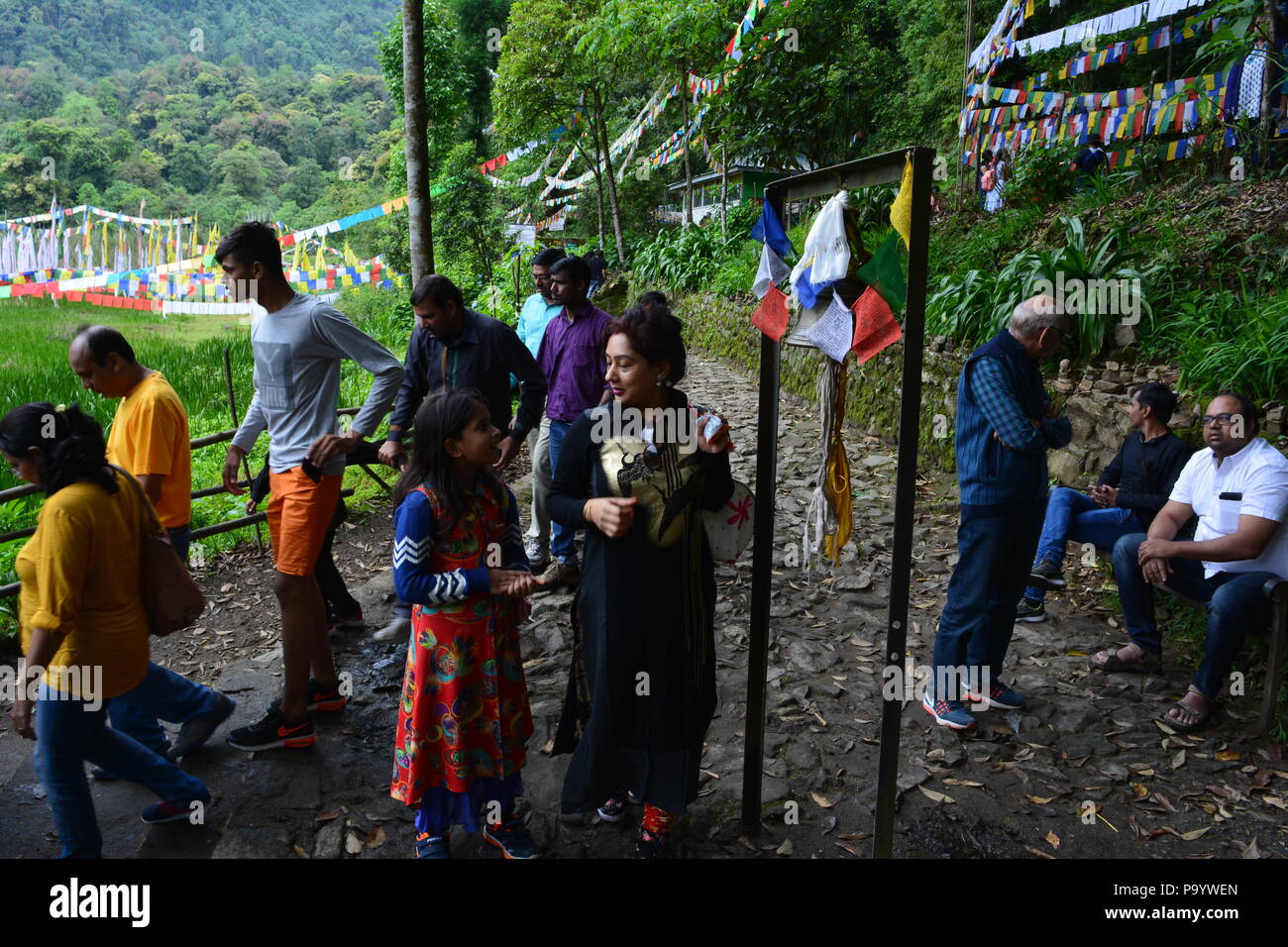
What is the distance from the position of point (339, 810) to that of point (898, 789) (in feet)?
7.09

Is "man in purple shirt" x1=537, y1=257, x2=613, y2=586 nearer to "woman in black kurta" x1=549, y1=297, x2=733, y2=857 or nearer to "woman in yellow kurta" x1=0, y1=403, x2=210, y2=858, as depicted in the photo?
"woman in black kurta" x1=549, y1=297, x2=733, y2=857

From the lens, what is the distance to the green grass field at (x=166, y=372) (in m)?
6.36

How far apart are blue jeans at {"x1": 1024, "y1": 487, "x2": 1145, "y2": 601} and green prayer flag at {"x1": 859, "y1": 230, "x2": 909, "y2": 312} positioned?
294 cm

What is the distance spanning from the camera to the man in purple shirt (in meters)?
4.67

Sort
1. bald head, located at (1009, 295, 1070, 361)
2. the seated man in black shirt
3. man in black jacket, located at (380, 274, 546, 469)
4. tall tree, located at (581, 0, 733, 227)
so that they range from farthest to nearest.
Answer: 1. tall tree, located at (581, 0, 733, 227)
2. the seated man in black shirt
3. man in black jacket, located at (380, 274, 546, 469)
4. bald head, located at (1009, 295, 1070, 361)

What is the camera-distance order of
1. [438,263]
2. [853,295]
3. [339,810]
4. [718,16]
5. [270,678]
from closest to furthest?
1. [853,295]
2. [339,810]
3. [270,678]
4. [718,16]
5. [438,263]

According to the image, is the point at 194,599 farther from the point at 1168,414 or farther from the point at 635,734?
the point at 1168,414

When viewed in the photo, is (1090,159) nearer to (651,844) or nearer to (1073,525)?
(1073,525)

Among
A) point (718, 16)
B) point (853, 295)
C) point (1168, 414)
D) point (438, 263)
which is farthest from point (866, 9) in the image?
point (853, 295)

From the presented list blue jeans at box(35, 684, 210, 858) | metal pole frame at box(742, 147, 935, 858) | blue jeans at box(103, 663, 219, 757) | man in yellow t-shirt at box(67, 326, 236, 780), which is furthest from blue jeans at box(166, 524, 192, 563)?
metal pole frame at box(742, 147, 935, 858)

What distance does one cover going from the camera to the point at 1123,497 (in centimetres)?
452


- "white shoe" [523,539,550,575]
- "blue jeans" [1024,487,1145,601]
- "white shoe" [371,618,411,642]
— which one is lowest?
"white shoe" [371,618,411,642]

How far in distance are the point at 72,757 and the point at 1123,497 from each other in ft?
16.1

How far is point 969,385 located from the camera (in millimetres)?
3555
